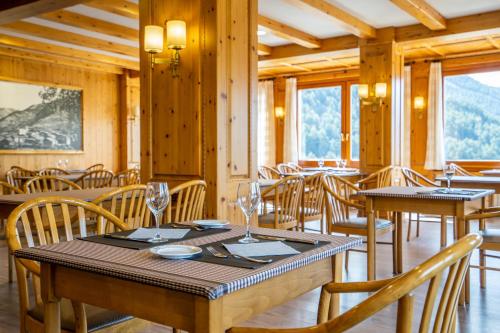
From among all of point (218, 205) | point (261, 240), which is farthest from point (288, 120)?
point (261, 240)

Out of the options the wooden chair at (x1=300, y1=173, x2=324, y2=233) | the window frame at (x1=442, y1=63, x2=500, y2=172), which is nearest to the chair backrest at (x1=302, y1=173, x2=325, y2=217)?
the wooden chair at (x1=300, y1=173, x2=324, y2=233)

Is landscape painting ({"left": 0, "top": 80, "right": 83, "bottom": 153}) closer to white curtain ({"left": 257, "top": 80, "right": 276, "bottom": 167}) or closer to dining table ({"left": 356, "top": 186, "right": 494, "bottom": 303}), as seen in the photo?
white curtain ({"left": 257, "top": 80, "right": 276, "bottom": 167})

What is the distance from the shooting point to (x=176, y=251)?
1.48 meters

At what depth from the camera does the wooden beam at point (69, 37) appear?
6.79 meters

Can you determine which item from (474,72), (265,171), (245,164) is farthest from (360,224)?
(474,72)

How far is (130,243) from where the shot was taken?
166 centimetres

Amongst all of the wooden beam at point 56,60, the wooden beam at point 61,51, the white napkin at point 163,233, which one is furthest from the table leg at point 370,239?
the wooden beam at point 56,60

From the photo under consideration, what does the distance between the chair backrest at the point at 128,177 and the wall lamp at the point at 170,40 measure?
2101mm

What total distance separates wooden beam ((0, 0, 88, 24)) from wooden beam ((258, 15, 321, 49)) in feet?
8.36

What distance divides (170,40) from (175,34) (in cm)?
6

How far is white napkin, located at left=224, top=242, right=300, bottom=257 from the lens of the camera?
149 cm

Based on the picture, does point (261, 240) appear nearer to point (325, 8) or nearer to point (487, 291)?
point (487, 291)

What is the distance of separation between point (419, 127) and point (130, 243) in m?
8.18

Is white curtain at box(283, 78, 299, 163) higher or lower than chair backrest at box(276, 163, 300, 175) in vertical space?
higher
